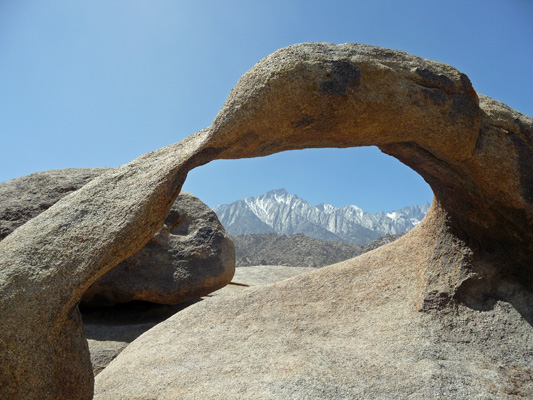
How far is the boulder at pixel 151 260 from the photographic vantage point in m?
6.57

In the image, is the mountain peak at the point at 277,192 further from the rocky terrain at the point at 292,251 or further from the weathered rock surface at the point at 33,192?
the weathered rock surface at the point at 33,192

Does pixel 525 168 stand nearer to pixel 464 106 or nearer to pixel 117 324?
pixel 464 106

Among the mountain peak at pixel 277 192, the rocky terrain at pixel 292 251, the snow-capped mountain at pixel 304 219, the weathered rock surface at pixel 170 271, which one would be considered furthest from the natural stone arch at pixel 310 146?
the mountain peak at pixel 277 192

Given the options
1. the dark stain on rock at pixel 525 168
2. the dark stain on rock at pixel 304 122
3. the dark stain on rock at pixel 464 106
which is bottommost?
the dark stain on rock at pixel 304 122

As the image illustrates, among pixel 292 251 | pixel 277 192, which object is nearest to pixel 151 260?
pixel 292 251

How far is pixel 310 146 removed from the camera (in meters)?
4.00

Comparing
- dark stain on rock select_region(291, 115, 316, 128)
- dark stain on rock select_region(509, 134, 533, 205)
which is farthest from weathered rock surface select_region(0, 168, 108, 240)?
dark stain on rock select_region(509, 134, 533, 205)

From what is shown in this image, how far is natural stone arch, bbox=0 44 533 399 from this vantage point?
286 cm

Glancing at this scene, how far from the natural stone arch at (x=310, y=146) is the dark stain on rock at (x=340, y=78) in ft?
0.03

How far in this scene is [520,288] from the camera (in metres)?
4.17

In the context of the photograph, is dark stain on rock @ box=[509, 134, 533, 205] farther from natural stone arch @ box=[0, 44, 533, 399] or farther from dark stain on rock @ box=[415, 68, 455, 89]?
dark stain on rock @ box=[415, 68, 455, 89]

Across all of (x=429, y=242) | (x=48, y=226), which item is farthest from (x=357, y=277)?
(x=48, y=226)

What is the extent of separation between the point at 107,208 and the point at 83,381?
1.31 m

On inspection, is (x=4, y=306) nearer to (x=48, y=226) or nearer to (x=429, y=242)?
(x=48, y=226)
